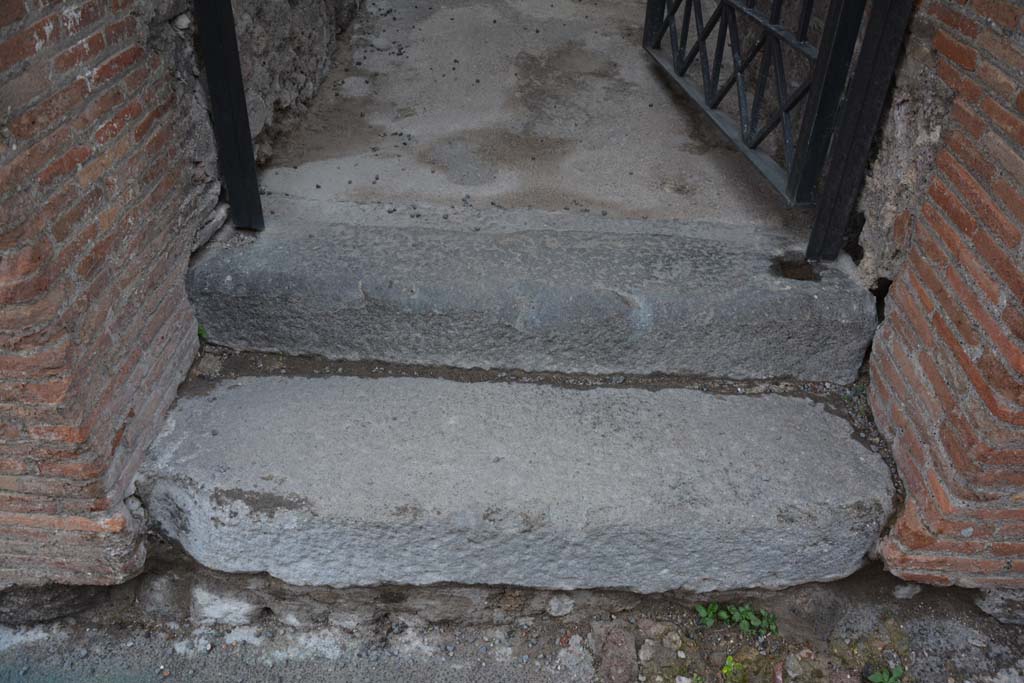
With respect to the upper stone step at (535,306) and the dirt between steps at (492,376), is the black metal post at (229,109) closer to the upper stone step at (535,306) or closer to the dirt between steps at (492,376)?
the upper stone step at (535,306)

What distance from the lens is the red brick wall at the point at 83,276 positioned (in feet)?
5.73

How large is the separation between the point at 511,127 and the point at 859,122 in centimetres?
175

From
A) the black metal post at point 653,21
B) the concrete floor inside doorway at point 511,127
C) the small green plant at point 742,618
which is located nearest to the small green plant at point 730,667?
the small green plant at point 742,618

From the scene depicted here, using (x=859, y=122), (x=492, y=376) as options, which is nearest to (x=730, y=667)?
(x=492, y=376)

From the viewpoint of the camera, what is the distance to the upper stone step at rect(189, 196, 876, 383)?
2.51 meters

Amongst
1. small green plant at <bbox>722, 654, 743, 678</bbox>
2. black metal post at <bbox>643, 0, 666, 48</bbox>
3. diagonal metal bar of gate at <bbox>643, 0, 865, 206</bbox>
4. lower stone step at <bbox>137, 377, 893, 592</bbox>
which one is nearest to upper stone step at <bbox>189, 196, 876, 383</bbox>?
lower stone step at <bbox>137, 377, 893, 592</bbox>

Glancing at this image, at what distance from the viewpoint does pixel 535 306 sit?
2.51 metres

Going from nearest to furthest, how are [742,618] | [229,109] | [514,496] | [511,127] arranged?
[514,496]
[742,618]
[229,109]
[511,127]

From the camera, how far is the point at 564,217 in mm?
2998

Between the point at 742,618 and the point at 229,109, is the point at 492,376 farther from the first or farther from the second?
the point at 229,109

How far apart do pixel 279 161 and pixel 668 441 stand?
6.90 feet

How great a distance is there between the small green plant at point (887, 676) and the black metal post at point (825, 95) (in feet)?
5.12

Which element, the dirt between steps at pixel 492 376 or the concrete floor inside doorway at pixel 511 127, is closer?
the dirt between steps at pixel 492 376

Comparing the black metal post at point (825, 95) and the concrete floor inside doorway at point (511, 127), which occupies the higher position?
the black metal post at point (825, 95)
